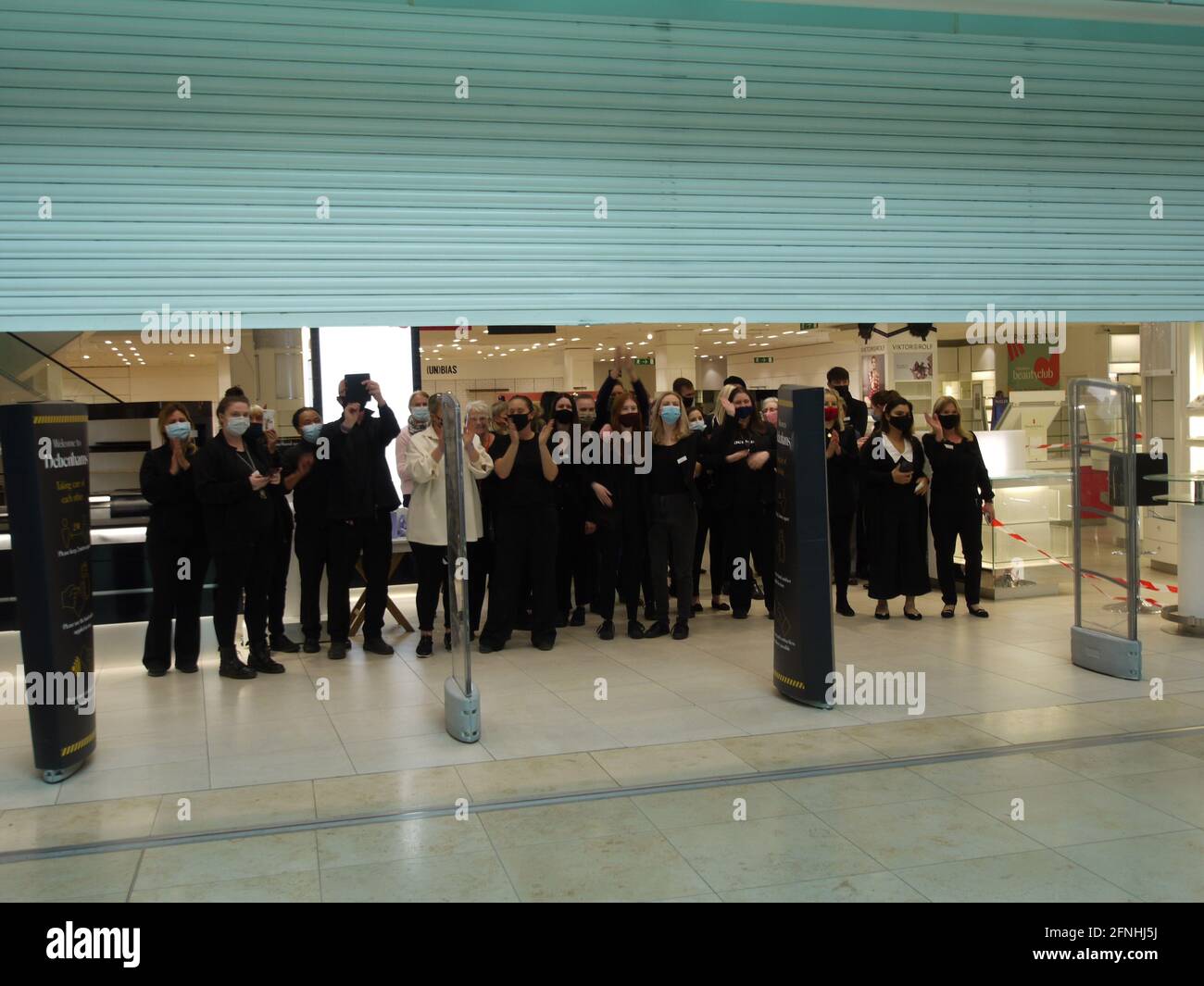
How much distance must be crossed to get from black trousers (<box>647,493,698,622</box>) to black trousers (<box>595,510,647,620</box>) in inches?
4.0

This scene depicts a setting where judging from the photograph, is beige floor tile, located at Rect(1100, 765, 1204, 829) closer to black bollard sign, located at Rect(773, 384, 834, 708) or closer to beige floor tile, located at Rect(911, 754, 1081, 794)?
beige floor tile, located at Rect(911, 754, 1081, 794)

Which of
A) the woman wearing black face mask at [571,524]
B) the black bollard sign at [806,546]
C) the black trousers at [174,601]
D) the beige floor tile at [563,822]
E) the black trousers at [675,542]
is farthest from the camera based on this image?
the woman wearing black face mask at [571,524]

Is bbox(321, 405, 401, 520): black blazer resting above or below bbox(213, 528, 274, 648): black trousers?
above

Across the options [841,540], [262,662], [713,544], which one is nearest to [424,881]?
[262,662]

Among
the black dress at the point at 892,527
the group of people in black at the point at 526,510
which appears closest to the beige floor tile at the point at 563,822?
the group of people in black at the point at 526,510

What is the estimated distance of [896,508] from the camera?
8070 millimetres

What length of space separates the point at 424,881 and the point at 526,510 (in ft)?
12.4

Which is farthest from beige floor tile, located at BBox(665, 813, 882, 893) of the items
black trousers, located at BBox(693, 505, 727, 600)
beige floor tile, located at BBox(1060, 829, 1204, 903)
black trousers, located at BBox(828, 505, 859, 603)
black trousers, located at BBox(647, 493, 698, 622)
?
black trousers, located at BBox(828, 505, 859, 603)

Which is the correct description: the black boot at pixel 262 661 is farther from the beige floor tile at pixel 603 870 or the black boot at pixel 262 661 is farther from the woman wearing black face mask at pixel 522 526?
the beige floor tile at pixel 603 870

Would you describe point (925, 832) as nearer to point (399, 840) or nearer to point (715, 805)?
point (715, 805)

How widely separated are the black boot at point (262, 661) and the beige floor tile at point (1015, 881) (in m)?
4.44

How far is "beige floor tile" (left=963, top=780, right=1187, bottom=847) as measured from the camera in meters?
3.94

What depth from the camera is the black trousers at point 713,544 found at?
8.52m
